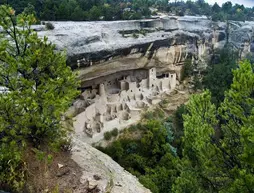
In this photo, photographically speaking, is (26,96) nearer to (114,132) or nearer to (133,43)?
(114,132)

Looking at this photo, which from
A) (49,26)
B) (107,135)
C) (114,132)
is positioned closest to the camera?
(49,26)

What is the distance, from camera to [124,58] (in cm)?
1402

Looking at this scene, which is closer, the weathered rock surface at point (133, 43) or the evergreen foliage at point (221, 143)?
the evergreen foliage at point (221, 143)

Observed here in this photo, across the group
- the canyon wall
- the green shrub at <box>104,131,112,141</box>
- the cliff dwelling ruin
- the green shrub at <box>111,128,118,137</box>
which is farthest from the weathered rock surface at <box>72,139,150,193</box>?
the green shrub at <box>111,128,118,137</box>

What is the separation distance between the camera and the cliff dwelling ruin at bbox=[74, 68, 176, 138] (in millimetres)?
12906

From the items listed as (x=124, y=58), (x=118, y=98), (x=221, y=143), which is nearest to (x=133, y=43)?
(x=124, y=58)

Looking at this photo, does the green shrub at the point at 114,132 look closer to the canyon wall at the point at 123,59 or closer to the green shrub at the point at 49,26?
the canyon wall at the point at 123,59

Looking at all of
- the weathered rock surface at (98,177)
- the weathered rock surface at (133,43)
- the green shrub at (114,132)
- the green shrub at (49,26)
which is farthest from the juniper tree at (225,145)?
the green shrub at (49,26)

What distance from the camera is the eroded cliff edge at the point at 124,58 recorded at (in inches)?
463

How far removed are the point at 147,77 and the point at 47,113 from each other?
12.5 meters

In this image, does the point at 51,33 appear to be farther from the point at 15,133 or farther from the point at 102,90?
the point at 15,133

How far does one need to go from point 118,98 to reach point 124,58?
2.20 m

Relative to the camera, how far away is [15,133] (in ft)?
14.6

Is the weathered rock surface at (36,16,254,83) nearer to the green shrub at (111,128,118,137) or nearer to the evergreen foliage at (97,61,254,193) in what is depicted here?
the green shrub at (111,128,118,137)
